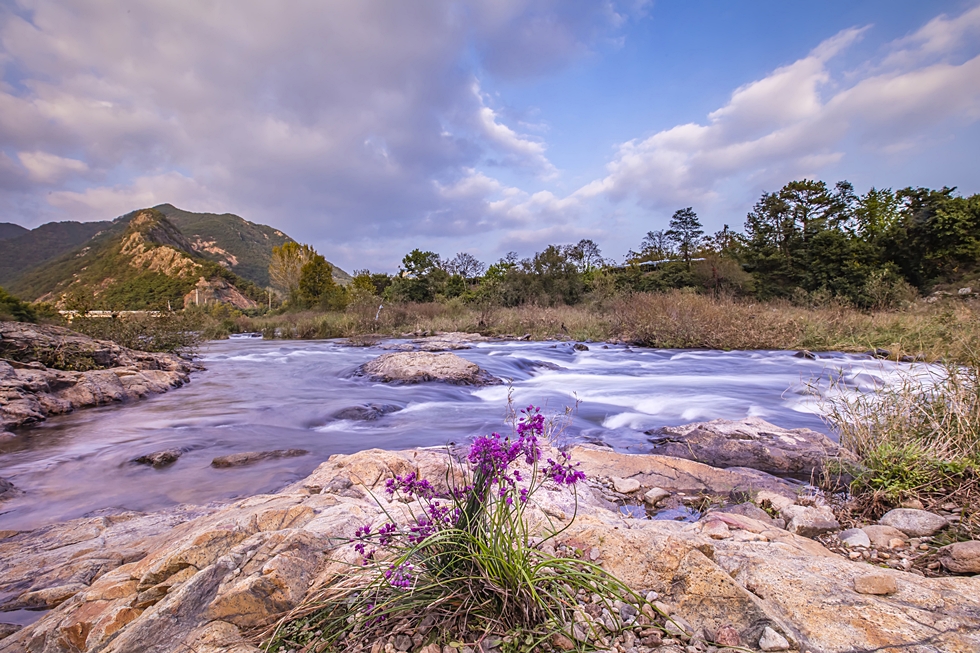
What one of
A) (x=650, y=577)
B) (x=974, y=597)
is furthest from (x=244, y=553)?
(x=974, y=597)

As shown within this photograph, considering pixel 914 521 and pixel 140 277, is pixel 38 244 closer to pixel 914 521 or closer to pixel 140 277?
pixel 140 277

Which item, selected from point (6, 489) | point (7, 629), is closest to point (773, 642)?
point (7, 629)

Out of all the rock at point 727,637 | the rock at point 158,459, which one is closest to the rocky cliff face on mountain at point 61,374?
the rock at point 158,459

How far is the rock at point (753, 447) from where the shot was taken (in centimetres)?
423

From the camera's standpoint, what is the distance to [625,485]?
3768 mm

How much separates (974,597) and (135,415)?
9097mm

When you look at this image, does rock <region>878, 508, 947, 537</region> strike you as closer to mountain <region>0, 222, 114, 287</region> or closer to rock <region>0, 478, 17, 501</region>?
rock <region>0, 478, 17, 501</region>

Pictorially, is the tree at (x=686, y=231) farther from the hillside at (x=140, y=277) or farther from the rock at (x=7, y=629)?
the hillside at (x=140, y=277)

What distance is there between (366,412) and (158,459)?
9.71ft

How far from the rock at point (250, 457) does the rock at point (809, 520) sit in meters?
4.92

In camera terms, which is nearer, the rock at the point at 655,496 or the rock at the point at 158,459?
the rock at the point at 655,496

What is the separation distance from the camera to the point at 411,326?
920 inches

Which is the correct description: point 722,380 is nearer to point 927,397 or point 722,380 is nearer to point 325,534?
point 927,397

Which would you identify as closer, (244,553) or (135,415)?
(244,553)
